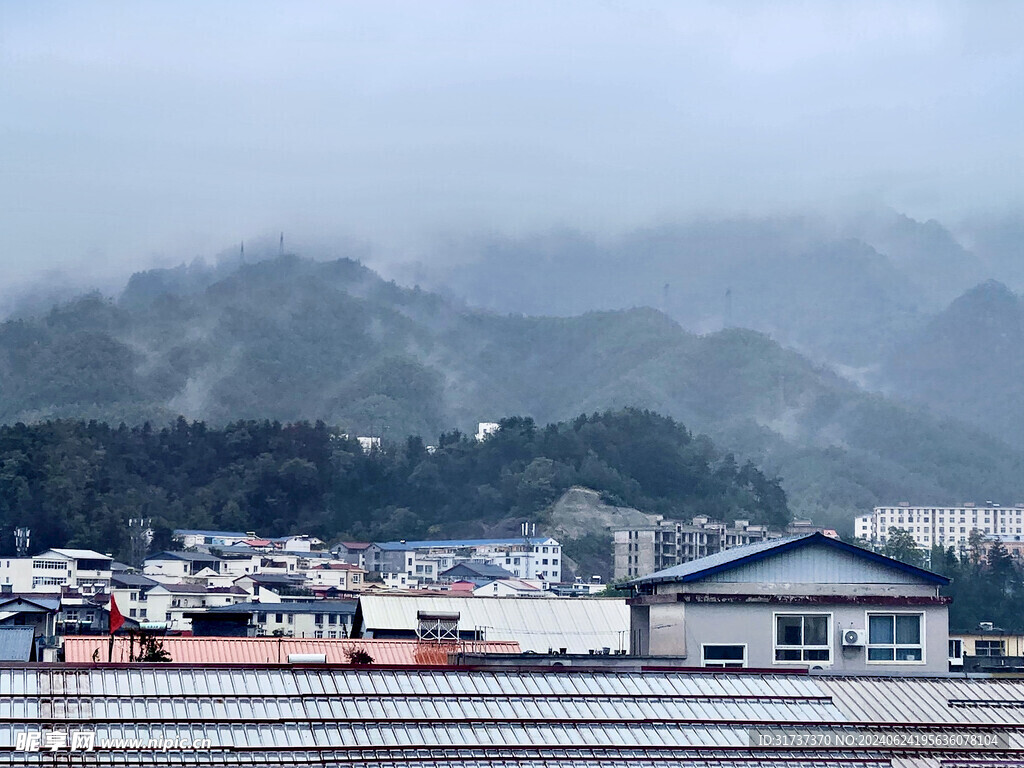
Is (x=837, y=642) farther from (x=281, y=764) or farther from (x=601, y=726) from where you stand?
(x=281, y=764)

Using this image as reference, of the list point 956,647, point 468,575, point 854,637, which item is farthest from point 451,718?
point 468,575

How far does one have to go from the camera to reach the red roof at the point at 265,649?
47000mm

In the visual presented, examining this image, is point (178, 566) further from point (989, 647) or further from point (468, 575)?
point (989, 647)

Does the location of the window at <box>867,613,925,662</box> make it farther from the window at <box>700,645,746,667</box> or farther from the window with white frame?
the window with white frame

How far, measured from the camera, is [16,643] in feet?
151

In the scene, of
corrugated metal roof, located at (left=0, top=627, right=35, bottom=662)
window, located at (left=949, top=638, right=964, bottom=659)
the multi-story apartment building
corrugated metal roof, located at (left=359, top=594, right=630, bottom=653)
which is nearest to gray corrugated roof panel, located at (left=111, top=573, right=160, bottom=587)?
the multi-story apartment building

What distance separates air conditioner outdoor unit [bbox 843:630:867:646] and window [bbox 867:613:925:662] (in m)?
0.28

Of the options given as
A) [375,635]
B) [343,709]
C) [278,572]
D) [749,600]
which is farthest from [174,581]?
[343,709]

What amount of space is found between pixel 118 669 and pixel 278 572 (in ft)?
521

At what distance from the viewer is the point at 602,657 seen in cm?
4475

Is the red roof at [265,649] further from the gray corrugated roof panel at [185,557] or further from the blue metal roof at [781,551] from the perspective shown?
the gray corrugated roof panel at [185,557]

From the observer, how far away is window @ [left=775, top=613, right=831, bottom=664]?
46.9 meters

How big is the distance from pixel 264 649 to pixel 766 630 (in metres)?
13.7

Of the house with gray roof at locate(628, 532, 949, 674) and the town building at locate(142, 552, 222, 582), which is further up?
the town building at locate(142, 552, 222, 582)
